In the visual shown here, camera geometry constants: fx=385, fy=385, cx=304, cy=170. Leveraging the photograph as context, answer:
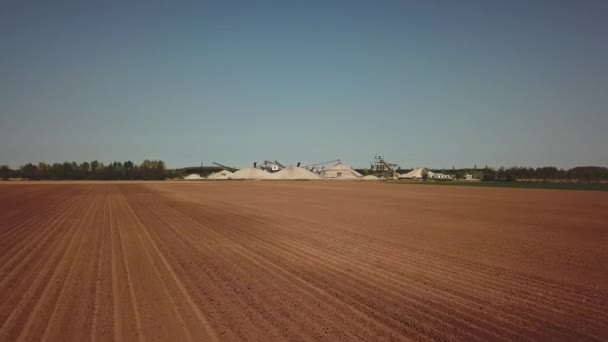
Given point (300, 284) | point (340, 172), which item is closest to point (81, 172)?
point (340, 172)

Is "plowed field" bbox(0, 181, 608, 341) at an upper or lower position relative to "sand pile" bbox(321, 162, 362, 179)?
lower

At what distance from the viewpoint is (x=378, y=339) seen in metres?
4.98

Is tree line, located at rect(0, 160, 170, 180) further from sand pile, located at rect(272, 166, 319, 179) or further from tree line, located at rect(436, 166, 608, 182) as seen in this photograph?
tree line, located at rect(436, 166, 608, 182)

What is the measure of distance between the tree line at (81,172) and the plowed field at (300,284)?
11204 cm

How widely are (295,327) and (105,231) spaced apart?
1103 cm

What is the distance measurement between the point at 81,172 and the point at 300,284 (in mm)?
127469

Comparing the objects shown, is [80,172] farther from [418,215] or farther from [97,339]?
[97,339]

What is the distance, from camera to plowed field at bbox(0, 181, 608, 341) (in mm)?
5312

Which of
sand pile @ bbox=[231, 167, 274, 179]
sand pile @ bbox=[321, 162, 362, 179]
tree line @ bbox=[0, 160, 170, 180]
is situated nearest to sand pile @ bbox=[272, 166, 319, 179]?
sand pile @ bbox=[231, 167, 274, 179]

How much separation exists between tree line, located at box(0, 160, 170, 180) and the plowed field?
112037 mm

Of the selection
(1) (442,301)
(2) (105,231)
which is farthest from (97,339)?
(2) (105,231)

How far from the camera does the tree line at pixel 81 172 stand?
11456 cm

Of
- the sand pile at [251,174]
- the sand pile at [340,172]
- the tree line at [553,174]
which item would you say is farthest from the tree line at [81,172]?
the tree line at [553,174]

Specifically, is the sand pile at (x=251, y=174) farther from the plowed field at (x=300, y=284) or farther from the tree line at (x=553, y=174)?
the plowed field at (x=300, y=284)
